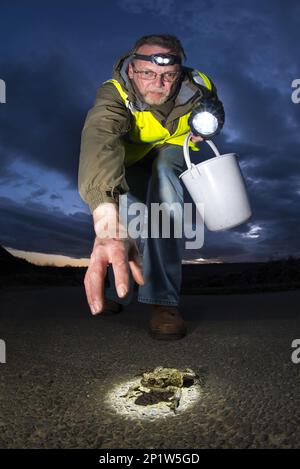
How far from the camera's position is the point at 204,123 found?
1894 millimetres

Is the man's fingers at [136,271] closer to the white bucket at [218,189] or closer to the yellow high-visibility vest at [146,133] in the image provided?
the white bucket at [218,189]

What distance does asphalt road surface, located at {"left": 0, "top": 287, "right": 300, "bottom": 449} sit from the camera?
1.02 m

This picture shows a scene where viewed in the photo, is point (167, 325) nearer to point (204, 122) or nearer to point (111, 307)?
point (111, 307)

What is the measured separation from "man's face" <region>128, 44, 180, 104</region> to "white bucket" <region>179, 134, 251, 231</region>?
0.31 m

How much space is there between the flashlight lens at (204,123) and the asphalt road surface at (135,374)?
3.25 ft

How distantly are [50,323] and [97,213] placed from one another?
142 centimetres

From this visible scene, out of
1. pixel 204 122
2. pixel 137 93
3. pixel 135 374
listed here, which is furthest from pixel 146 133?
pixel 135 374

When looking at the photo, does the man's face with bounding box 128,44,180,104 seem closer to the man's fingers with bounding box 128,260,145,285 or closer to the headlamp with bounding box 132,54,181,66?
the headlamp with bounding box 132,54,181,66

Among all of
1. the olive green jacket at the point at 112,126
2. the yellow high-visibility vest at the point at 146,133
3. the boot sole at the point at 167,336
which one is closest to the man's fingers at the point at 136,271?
the olive green jacket at the point at 112,126

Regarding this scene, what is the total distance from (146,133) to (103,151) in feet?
2.37
